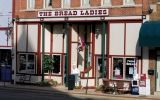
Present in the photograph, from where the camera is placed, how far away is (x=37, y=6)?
43.6 meters

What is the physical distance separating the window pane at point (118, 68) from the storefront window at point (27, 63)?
8.04 m

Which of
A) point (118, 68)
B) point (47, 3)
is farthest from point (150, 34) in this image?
point (47, 3)

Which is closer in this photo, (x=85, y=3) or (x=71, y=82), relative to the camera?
(x=71, y=82)

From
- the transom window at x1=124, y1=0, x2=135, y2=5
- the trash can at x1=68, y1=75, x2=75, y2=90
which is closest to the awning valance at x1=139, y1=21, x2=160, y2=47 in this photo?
A: the transom window at x1=124, y1=0, x2=135, y2=5

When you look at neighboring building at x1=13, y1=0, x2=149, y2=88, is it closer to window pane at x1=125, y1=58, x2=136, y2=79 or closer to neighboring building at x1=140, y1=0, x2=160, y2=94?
window pane at x1=125, y1=58, x2=136, y2=79

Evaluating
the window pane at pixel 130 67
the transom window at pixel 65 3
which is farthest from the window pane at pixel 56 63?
the window pane at pixel 130 67

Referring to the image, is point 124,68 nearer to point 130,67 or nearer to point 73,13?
point 130,67

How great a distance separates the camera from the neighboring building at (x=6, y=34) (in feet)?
150

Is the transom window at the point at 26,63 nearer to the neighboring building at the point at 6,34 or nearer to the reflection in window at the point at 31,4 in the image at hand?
the neighboring building at the point at 6,34

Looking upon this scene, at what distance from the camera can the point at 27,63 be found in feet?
146

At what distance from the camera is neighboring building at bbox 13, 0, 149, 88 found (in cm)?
3809

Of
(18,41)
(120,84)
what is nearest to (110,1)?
(120,84)

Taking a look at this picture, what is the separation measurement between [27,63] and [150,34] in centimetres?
1268

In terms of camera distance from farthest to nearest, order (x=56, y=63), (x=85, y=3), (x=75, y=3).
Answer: (x=56, y=63), (x=75, y=3), (x=85, y=3)
